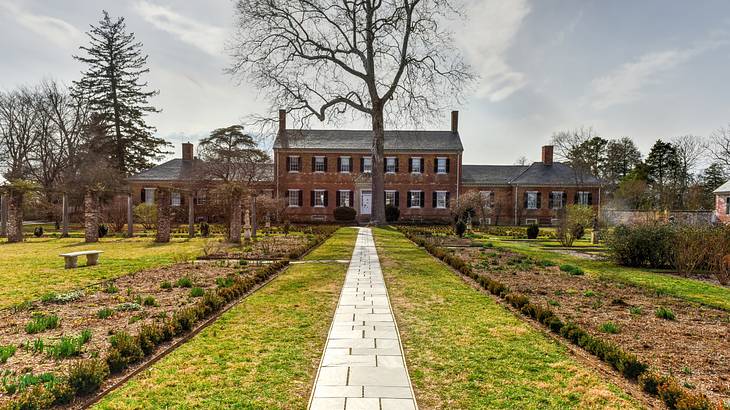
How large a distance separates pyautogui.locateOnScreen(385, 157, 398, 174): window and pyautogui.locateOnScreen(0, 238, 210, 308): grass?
23.2 m

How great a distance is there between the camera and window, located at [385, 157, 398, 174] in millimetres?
37062

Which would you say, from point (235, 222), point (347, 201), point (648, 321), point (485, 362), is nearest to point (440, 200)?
point (347, 201)

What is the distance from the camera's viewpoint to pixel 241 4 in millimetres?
23797

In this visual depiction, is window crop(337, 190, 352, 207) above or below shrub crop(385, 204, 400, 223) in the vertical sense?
above

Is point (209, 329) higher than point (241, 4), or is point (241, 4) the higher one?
point (241, 4)

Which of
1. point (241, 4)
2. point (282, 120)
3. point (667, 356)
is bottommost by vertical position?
point (667, 356)

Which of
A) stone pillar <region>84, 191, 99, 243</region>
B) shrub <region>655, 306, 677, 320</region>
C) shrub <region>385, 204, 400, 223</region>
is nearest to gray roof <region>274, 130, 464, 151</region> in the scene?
shrub <region>385, 204, 400, 223</region>

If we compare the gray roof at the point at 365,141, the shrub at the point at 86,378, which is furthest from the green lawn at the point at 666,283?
the gray roof at the point at 365,141

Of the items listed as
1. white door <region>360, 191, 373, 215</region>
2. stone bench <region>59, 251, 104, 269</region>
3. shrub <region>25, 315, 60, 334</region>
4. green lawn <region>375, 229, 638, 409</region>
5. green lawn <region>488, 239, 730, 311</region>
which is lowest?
green lawn <region>488, 239, 730, 311</region>

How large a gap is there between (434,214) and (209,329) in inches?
1275

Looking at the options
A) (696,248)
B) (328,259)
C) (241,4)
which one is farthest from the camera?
(241,4)

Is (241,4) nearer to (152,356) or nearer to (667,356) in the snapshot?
(152,356)

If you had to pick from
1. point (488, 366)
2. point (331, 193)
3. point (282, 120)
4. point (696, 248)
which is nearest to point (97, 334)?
point (488, 366)

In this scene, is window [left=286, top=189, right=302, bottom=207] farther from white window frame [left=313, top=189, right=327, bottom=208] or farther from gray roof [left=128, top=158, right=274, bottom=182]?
gray roof [left=128, top=158, right=274, bottom=182]
